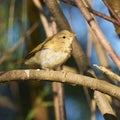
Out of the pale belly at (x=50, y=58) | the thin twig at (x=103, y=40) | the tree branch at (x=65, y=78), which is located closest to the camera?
the thin twig at (x=103, y=40)

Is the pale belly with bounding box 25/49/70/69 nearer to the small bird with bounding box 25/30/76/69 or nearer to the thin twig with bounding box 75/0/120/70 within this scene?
the small bird with bounding box 25/30/76/69

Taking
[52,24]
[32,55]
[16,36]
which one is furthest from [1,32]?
[32,55]

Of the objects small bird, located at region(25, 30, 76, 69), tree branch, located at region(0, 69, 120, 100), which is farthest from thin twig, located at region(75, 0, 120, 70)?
small bird, located at region(25, 30, 76, 69)

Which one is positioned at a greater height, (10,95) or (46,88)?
(10,95)

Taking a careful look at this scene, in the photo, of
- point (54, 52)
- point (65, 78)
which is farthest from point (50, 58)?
point (65, 78)

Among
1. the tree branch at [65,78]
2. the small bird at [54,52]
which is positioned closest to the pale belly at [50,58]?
the small bird at [54,52]

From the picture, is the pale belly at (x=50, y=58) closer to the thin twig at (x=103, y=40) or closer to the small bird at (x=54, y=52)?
the small bird at (x=54, y=52)

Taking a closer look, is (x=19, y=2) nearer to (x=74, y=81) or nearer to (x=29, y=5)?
(x=29, y=5)

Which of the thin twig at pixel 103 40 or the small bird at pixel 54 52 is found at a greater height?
the small bird at pixel 54 52

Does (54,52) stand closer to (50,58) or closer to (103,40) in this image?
(50,58)
